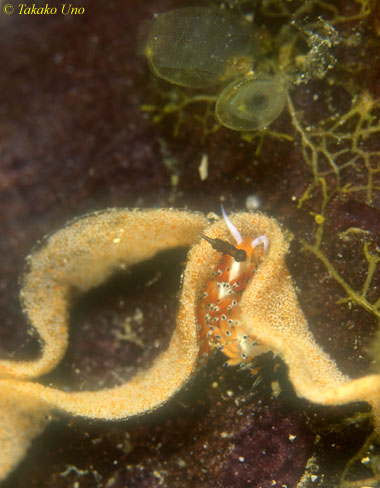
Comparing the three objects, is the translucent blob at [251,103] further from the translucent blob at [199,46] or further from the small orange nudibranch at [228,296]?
the small orange nudibranch at [228,296]

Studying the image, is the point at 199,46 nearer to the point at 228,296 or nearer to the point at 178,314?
the point at 228,296

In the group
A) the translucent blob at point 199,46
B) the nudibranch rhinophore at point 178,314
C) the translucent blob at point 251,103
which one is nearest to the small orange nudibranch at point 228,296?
the nudibranch rhinophore at point 178,314

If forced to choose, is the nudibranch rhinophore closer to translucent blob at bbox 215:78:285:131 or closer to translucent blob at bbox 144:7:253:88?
translucent blob at bbox 215:78:285:131

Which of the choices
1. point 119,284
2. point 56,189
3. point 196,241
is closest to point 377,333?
point 196,241

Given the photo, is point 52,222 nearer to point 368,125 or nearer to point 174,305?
point 174,305

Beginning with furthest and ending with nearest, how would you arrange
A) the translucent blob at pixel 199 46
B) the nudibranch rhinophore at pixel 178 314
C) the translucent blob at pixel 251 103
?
the translucent blob at pixel 199 46 → the translucent blob at pixel 251 103 → the nudibranch rhinophore at pixel 178 314

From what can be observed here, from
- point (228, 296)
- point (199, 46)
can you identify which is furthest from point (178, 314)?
point (199, 46)
